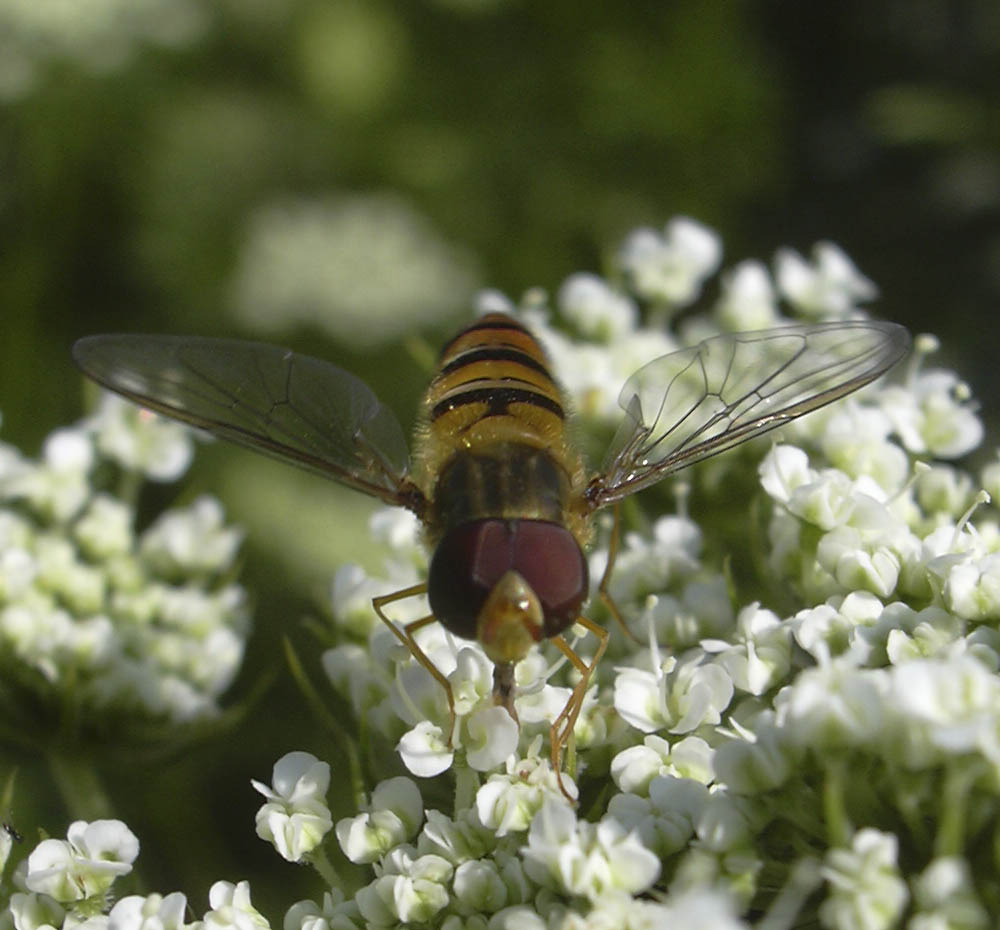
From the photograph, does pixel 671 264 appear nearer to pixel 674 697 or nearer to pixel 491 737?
pixel 674 697

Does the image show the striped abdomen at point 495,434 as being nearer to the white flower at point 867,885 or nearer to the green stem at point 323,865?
the green stem at point 323,865

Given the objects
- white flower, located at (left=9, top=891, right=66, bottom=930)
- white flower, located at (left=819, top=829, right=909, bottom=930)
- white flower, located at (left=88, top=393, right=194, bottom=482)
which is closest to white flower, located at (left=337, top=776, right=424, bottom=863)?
white flower, located at (left=9, top=891, right=66, bottom=930)

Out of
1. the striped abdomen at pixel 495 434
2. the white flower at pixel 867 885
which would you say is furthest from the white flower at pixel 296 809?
the white flower at pixel 867 885

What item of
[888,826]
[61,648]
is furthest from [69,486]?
[888,826]

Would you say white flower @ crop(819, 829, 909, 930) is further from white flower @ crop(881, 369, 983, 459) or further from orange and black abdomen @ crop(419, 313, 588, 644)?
white flower @ crop(881, 369, 983, 459)

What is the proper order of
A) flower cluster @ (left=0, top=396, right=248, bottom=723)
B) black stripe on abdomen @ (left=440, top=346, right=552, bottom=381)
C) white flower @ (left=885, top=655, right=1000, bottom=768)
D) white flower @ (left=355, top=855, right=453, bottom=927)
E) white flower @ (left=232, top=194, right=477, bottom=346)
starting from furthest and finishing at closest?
white flower @ (left=232, top=194, right=477, bottom=346), flower cluster @ (left=0, top=396, right=248, bottom=723), black stripe on abdomen @ (left=440, top=346, right=552, bottom=381), white flower @ (left=355, top=855, right=453, bottom=927), white flower @ (left=885, top=655, right=1000, bottom=768)

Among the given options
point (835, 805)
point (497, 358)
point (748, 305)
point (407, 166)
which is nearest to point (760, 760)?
point (835, 805)
